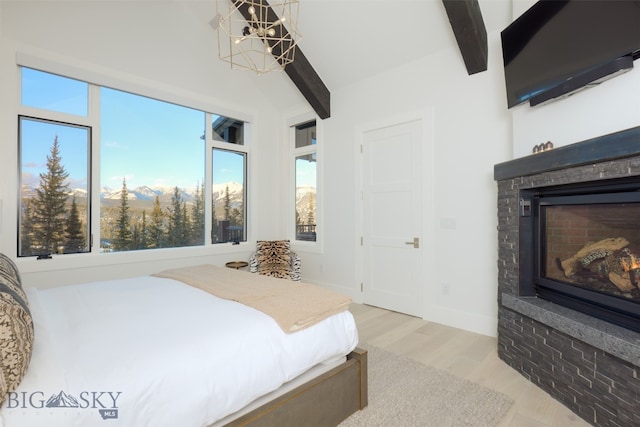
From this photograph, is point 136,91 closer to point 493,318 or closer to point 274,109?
point 274,109

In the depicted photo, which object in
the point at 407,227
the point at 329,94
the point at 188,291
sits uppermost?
the point at 329,94

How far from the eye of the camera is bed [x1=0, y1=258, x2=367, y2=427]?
924mm

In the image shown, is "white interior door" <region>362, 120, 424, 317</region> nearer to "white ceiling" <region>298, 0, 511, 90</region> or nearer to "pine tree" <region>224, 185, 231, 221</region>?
"white ceiling" <region>298, 0, 511, 90</region>

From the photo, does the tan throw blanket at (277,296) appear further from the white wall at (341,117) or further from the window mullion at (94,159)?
the white wall at (341,117)

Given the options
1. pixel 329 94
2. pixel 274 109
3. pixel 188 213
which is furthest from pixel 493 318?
pixel 274 109

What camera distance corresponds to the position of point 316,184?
447 centimetres

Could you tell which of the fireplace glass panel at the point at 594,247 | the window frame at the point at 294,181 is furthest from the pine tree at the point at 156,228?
the fireplace glass panel at the point at 594,247

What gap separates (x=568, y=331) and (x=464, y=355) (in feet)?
2.84

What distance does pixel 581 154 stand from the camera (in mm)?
1732

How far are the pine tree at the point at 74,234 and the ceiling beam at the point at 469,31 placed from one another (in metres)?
3.99

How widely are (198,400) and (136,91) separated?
3.53 meters

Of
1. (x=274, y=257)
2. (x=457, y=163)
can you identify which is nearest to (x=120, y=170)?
(x=274, y=257)

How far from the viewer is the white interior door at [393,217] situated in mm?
3393

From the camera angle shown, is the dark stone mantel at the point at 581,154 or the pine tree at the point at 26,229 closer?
the dark stone mantel at the point at 581,154
